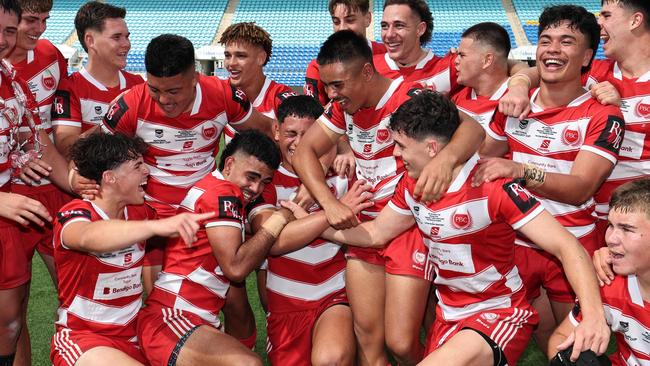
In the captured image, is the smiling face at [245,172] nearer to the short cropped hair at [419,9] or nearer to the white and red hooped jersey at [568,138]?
the white and red hooped jersey at [568,138]

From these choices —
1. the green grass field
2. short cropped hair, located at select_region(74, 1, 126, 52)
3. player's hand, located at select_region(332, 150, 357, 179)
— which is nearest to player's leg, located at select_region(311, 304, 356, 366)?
player's hand, located at select_region(332, 150, 357, 179)

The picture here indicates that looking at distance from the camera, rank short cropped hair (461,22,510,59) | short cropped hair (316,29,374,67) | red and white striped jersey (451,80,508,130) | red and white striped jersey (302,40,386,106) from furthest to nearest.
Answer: red and white striped jersey (302,40,386,106) < short cropped hair (461,22,510,59) < red and white striped jersey (451,80,508,130) < short cropped hair (316,29,374,67)

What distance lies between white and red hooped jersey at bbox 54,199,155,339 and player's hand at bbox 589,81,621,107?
2.84 m

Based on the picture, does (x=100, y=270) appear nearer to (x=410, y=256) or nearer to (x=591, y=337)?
(x=410, y=256)

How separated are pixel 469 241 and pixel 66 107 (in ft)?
10.6

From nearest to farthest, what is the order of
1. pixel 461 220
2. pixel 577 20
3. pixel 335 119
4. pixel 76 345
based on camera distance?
pixel 461 220
pixel 76 345
pixel 577 20
pixel 335 119

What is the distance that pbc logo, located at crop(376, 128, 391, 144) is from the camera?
4.25m

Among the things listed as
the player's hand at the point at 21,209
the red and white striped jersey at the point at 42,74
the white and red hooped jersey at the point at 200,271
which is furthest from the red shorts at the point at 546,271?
the red and white striped jersey at the point at 42,74

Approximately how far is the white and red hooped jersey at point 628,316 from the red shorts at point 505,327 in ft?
0.80

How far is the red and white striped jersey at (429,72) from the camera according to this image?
5.10 meters

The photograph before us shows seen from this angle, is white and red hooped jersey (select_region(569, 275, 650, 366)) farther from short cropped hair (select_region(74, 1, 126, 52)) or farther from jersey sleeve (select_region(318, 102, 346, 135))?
short cropped hair (select_region(74, 1, 126, 52))

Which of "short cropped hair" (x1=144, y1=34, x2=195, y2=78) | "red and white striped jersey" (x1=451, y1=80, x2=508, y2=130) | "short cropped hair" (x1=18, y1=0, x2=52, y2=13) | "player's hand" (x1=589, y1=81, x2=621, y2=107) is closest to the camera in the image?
"player's hand" (x1=589, y1=81, x2=621, y2=107)

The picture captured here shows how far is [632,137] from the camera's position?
4148 mm

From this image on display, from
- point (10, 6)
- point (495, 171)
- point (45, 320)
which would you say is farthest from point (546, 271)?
point (45, 320)
